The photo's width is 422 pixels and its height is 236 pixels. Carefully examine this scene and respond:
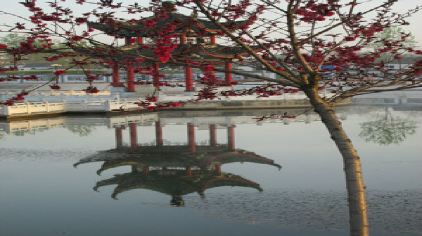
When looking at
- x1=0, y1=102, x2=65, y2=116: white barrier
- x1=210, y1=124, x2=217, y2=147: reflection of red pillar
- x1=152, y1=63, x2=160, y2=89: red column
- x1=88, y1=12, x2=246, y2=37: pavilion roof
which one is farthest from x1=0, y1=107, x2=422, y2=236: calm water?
x1=0, y1=102, x2=65, y2=116: white barrier

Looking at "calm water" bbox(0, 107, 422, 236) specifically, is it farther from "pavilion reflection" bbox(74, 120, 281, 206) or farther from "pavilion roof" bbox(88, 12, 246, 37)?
"pavilion roof" bbox(88, 12, 246, 37)

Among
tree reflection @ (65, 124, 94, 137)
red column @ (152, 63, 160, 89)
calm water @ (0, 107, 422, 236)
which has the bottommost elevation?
calm water @ (0, 107, 422, 236)

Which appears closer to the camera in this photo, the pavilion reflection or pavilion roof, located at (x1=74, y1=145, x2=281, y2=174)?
the pavilion reflection

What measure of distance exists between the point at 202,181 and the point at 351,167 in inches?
361

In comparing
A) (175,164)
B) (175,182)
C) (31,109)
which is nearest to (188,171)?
(175,164)

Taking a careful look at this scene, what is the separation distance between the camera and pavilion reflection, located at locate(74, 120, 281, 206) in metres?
13.6

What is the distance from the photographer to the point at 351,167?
17.5 ft

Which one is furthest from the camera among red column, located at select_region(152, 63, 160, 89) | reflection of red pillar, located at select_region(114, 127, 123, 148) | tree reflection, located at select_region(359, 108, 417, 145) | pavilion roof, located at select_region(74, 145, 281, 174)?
reflection of red pillar, located at select_region(114, 127, 123, 148)

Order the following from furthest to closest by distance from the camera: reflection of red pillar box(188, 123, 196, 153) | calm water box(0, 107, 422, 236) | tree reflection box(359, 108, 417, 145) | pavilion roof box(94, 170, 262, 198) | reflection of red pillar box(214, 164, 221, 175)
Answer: tree reflection box(359, 108, 417, 145) → reflection of red pillar box(188, 123, 196, 153) → reflection of red pillar box(214, 164, 221, 175) → pavilion roof box(94, 170, 262, 198) → calm water box(0, 107, 422, 236)

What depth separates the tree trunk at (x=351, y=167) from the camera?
5.34 metres

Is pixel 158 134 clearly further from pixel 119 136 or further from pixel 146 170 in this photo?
pixel 146 170

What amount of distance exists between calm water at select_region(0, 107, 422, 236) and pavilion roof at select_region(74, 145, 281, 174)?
4cm

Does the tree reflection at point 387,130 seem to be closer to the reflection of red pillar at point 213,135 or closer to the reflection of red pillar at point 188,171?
the reflection of red pillar at point 213,135

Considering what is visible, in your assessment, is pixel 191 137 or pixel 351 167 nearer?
pixel 351 167
